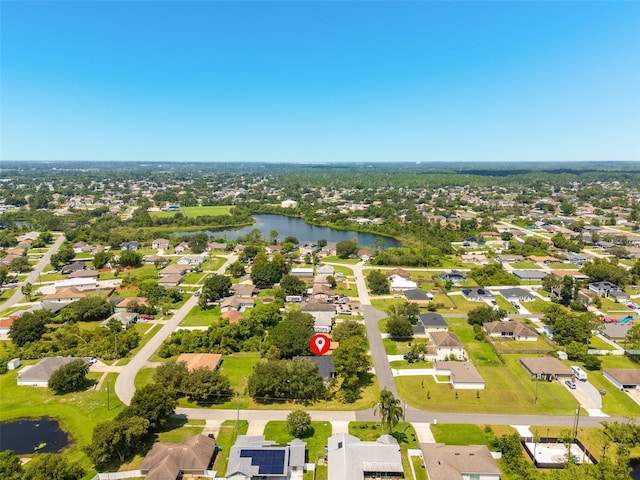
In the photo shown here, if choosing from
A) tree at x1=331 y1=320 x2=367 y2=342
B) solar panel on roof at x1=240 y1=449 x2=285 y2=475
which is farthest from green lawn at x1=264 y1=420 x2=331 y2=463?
tree at x1=331 y1=320 x2=367 y2=342

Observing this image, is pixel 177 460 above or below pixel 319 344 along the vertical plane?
below

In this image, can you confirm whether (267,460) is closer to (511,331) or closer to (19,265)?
(511,331)

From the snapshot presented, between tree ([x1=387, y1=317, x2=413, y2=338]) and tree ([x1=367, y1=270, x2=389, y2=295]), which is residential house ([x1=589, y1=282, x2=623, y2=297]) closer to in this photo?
tree ([x1=367, y1=270, x2=389, y2=295])

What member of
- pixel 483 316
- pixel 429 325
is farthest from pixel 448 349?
pixel 483 316

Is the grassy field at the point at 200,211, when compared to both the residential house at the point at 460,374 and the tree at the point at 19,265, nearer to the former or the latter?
the tree at the point at 19,265

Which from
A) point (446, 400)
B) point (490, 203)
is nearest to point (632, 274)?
point (446, 400)

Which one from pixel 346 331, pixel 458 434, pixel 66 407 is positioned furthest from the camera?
pixel 346 331

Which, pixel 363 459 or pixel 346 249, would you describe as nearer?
pixel 363 459

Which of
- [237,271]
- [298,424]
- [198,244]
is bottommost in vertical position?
[298,424]
